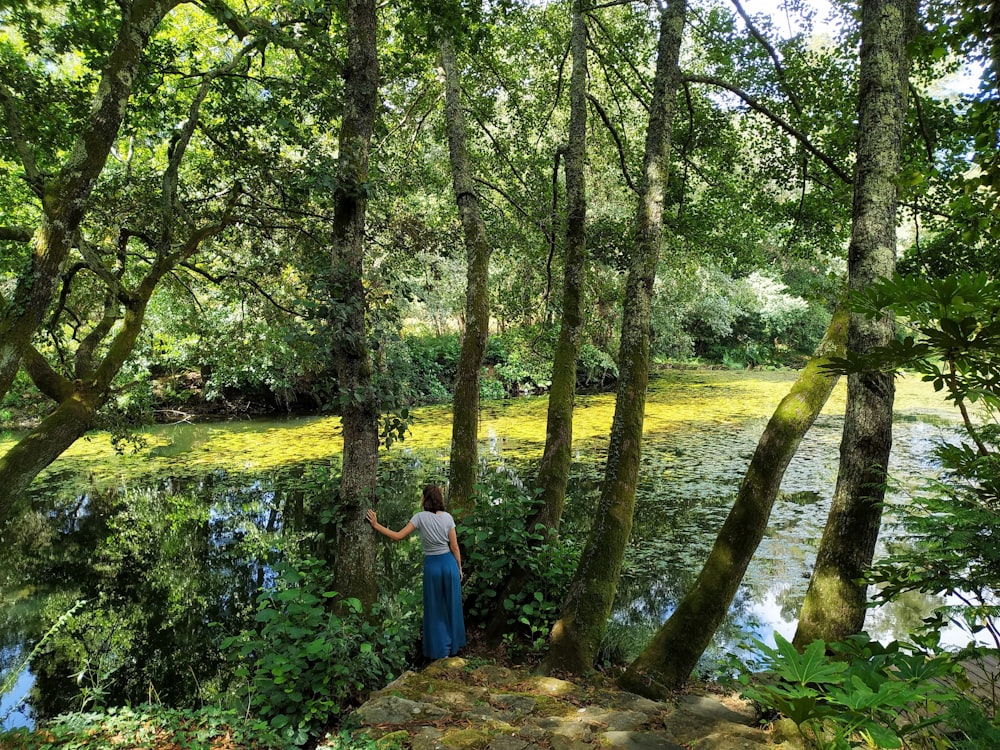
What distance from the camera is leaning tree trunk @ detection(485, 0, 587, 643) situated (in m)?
5.50

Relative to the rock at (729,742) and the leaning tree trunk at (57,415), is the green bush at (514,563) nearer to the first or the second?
the rock at (729,742)

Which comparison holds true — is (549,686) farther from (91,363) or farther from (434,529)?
(91,363)

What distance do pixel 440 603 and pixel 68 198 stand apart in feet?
13.3

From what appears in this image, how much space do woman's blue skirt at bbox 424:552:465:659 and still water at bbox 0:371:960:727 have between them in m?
0.76

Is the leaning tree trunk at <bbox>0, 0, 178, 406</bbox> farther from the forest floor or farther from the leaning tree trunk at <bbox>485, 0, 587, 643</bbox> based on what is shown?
the leaning tree trunk at <bbox>485, 0, 587, 643</bbox>

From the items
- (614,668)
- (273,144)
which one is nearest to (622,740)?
(614,668)

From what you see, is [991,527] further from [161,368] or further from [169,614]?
[161,368]

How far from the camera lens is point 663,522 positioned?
29.5 ft

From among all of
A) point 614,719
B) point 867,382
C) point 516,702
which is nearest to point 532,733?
point 614,719

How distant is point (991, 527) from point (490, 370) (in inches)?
837

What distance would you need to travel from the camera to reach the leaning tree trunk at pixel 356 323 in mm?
3879

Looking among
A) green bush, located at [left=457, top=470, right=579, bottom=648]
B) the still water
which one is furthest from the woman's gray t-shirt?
green bush, located at [left=457, top=470, right=579, bottom=648]

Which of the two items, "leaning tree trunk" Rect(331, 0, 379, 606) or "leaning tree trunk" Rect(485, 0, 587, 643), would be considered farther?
"leaning tree trunk" Rect(485, 0, 587, 643)

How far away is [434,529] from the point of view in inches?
181
